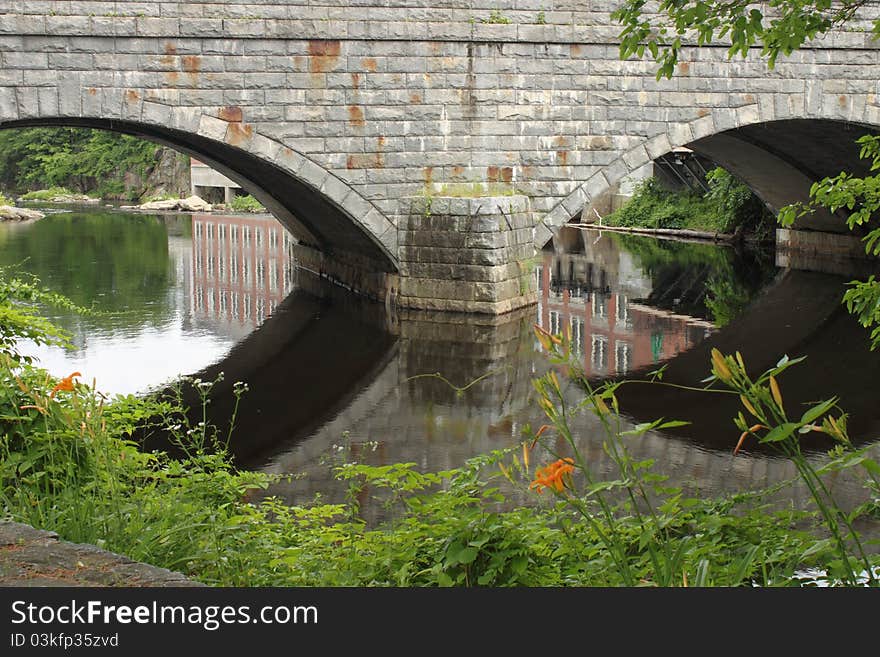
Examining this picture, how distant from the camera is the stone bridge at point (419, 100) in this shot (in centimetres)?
1269

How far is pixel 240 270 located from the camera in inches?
841

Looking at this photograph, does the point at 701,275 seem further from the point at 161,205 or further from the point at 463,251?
the point at 161,205

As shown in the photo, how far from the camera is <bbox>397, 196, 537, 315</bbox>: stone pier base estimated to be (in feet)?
45.8

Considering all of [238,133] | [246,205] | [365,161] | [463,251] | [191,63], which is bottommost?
[246,205]

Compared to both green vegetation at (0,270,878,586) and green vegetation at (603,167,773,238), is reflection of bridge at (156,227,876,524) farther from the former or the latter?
green vegetation at (603,167,773,238)

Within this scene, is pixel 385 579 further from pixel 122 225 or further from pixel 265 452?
pixel 122 225

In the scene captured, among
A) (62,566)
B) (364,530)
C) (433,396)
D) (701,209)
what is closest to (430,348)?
(433,396)

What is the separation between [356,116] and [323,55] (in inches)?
30.0

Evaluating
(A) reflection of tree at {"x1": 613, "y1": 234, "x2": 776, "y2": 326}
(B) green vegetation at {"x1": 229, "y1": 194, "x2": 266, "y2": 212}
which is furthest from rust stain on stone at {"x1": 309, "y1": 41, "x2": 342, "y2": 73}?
(B) green vegetation at {"x1": 229, "y1": 194, "x2": 266, "y2": 212}

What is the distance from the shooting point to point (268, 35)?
1328 cm

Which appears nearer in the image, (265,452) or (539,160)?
(265,452)

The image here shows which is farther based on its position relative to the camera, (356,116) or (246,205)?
(246,205)
